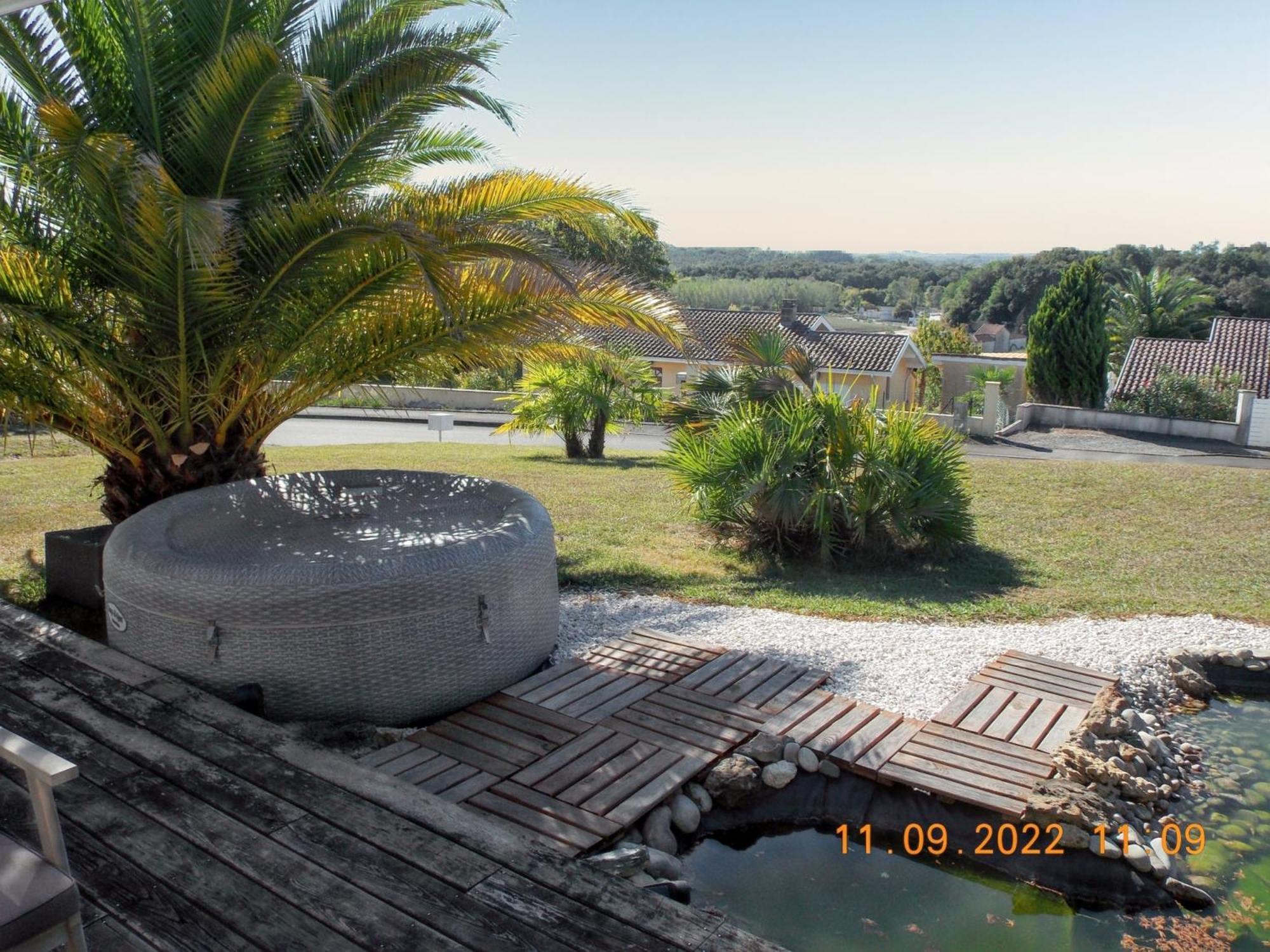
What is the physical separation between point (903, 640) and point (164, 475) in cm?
529

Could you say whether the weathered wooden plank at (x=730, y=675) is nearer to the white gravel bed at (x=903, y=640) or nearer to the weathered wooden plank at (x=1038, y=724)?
the white gravel bed at (x=903, y=640)

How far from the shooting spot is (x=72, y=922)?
238 centimetres

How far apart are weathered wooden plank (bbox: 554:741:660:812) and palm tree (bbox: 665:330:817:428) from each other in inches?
216

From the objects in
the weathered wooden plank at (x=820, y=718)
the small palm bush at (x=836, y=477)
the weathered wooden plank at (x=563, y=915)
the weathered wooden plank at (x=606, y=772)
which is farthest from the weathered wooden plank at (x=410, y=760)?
the small palm bush at (x=836, y=477)

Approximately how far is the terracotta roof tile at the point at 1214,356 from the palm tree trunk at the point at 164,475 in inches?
1086

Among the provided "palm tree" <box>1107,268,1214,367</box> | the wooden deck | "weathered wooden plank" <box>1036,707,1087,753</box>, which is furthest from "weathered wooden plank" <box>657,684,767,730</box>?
"palm tree" <box>1107,268,1214,367</box>

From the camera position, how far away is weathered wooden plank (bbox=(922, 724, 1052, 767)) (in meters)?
4.98

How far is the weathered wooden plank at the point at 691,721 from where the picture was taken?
5.14 metres

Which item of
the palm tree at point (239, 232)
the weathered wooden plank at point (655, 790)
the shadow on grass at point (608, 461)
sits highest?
the palm tree at point (239, 232)

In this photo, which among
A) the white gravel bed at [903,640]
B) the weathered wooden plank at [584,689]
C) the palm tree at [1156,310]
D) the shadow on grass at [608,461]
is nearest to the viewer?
the weathered wooden plank at [584,689]

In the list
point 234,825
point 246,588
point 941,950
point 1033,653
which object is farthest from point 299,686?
point 1033,653

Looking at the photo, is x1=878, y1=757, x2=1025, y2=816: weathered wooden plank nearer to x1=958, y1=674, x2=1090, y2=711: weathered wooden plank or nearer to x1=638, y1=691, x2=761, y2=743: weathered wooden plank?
x1=638, y1=691, x2=761, y2=743: weathered wooden plank

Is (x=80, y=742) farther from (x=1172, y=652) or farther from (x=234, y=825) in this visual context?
(x=1172, y=652)

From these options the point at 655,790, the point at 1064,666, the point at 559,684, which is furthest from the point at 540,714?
the point at 1064,666
